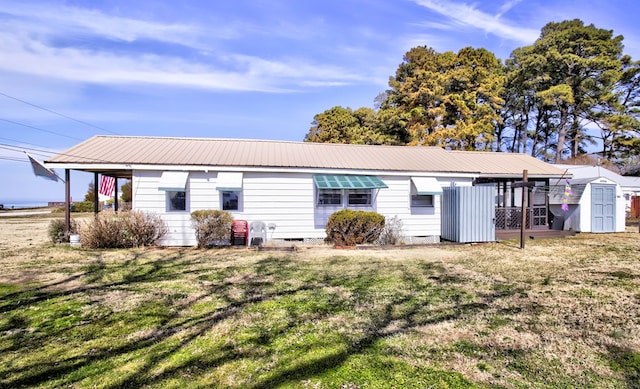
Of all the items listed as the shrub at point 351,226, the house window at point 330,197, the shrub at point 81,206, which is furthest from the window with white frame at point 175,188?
the shrub at point 81,206

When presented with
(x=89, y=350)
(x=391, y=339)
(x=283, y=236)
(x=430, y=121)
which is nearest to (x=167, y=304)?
(x=89, y=350)

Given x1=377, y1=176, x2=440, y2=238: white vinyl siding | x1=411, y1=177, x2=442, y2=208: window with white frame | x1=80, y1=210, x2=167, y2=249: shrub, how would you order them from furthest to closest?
1. x1=377, y1=176, x2=440, y2=238: white vinyl siding
2. x1=411, y1=177, x2=442, y2=208: window with white frame
3. x1=80, y1=210, x2=167, y2=249: shrub

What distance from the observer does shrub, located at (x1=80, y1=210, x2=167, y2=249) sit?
1066 centimetres

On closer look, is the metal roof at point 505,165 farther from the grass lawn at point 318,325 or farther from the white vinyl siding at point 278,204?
the grass lawn at point 318,325

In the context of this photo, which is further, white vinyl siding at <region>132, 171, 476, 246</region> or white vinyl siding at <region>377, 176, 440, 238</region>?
white vinyl siding at <region>377, 176, 440, 238</region>

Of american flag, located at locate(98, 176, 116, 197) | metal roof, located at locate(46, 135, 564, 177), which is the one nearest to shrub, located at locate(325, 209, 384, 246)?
metal roof, located at locate(46, 135, 564, 177)

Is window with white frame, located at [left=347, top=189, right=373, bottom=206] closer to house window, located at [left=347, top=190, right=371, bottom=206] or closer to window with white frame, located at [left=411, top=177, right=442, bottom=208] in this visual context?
house window, located at [left=347, top=190, right=371, bottom=206]

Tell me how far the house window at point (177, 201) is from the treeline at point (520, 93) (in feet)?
63.1

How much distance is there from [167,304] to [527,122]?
39909mm

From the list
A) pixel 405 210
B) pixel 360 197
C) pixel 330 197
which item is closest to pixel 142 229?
pixel 330 197

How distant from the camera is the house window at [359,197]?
12.8 metres

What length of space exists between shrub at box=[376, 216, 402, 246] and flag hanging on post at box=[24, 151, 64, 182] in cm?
1066

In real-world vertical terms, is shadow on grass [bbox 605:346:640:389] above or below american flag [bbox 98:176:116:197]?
below

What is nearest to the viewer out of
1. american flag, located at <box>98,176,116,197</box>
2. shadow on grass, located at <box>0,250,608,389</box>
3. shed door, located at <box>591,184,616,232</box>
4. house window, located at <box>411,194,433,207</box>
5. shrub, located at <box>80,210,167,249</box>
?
shadow on grass, located at <box>0,250,608,389</box>
